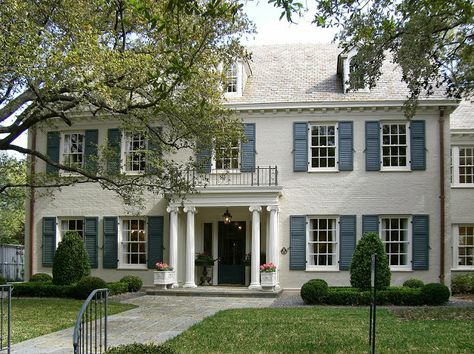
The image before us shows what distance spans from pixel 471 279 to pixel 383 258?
6584 millimetres

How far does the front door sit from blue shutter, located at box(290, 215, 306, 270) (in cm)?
207

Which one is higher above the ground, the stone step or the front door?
the front door

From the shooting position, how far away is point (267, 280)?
65.0ft

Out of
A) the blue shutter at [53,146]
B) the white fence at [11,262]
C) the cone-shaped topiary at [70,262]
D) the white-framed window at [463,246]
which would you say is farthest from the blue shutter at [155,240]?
the white-framed window at [463,246]

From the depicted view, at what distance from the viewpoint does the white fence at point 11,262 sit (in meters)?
29.4

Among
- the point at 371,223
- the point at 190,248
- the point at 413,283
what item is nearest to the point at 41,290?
the point at 190,248

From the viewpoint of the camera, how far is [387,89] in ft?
73.1

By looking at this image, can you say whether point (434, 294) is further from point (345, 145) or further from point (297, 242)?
point (345, 145)

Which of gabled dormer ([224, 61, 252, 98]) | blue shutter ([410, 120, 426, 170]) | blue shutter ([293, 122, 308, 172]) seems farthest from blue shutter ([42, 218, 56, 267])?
blue shutter ([410, 120, 426, 170])

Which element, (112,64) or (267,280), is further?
(267,280)

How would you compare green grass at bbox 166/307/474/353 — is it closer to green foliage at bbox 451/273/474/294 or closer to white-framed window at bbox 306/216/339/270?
white-framed window at bbox 306/216/339/270

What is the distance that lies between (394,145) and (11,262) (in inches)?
778

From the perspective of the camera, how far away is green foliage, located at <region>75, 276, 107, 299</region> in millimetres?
18469

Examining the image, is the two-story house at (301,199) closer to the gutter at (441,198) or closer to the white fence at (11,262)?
the gutter at (441,198)
